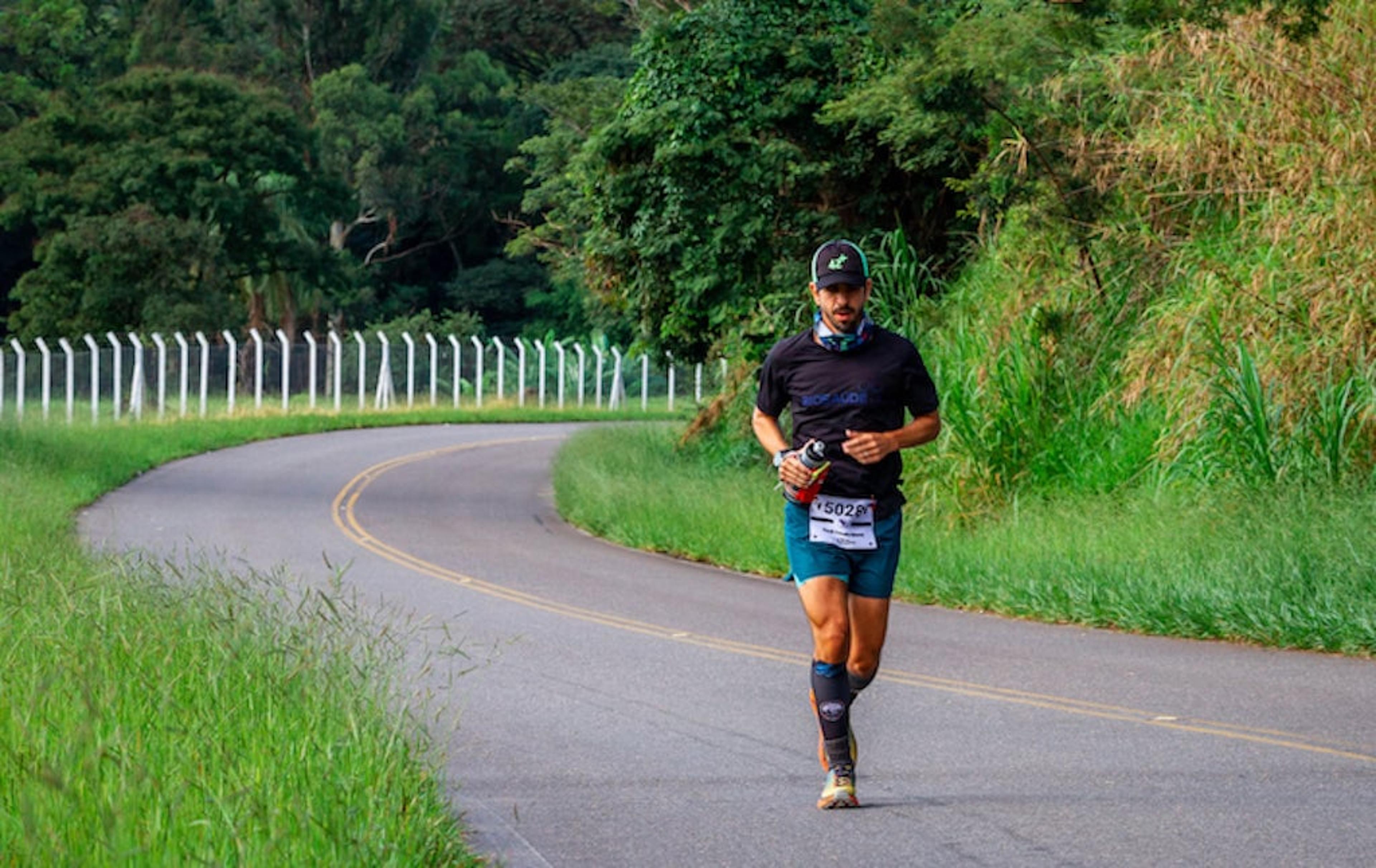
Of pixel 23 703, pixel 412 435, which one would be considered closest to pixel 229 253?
pixel 412 435

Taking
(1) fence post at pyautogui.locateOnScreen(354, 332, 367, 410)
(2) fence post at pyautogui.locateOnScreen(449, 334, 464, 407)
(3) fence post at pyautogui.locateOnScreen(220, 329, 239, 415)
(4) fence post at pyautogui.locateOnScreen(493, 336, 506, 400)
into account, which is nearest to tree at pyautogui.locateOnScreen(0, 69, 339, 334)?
(3) fence post at pyautogui.locateOnScreen(220, 329, 239, 415)

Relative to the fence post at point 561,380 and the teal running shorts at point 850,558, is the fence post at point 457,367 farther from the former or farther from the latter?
the teal running shorts at point 850,558

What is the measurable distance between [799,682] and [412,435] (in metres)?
35.1

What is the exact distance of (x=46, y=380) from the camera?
4819cm

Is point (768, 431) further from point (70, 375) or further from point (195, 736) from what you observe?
point (70, 375)

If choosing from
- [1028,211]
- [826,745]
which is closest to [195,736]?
[826,745]

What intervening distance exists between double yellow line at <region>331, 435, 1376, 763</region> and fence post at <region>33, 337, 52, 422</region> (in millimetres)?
26455

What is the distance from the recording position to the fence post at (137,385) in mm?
49000

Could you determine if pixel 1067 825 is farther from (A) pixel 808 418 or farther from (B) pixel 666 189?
(B) pixel 666 189

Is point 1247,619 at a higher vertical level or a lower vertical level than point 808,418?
lower

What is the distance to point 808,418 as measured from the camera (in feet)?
26.9

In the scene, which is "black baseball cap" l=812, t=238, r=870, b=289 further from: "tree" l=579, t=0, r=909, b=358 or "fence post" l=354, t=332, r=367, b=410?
"fence post" l=354, t=332, r=367, b=410

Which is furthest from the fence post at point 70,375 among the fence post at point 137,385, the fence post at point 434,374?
the fence post at point 434,374

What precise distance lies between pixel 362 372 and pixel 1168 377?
4140 centimetres
